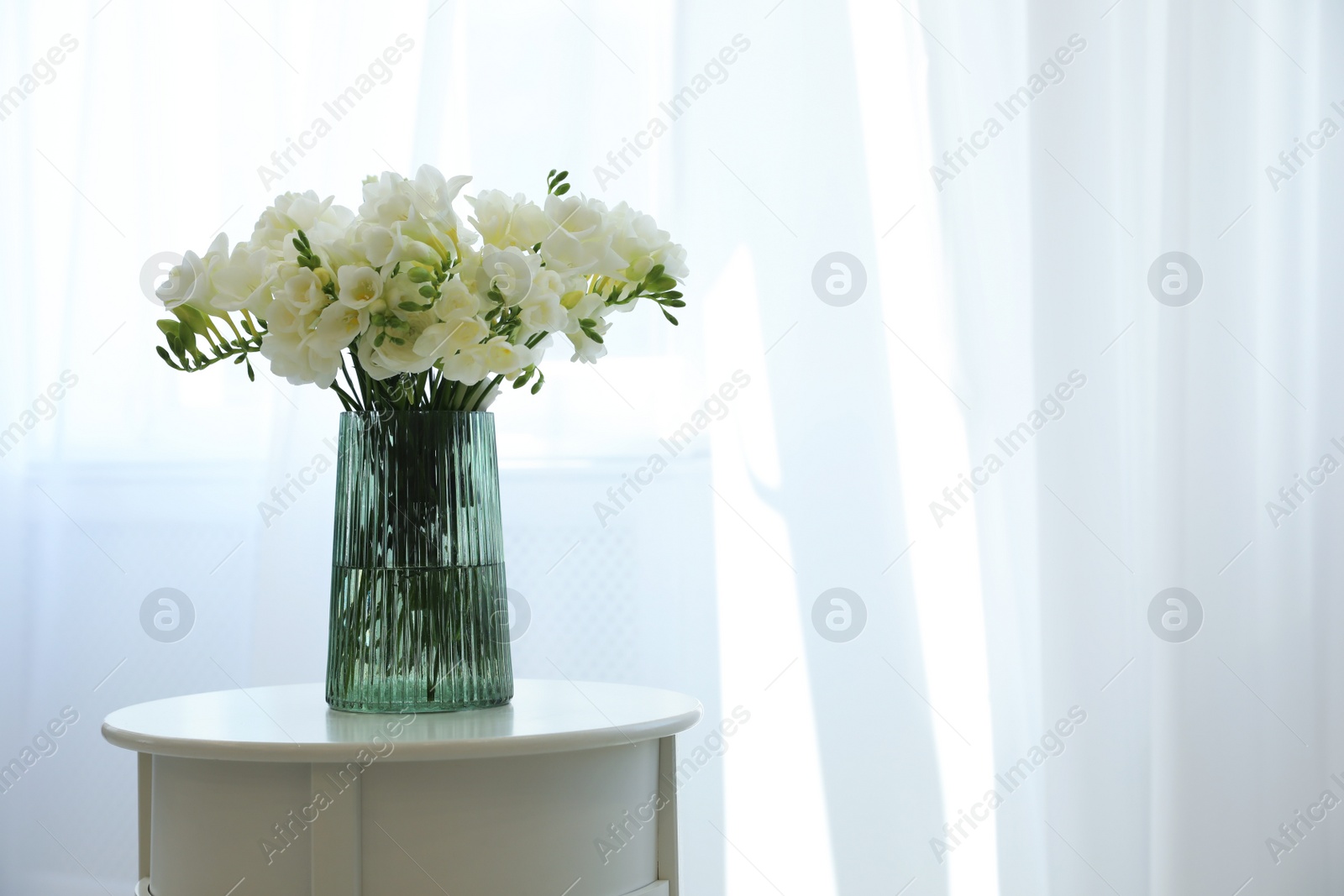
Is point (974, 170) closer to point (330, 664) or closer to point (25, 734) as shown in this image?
point (330, 664)

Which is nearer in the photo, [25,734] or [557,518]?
[557,518]

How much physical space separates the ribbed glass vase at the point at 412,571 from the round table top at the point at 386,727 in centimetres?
3

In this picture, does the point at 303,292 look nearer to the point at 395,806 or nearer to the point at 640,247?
the point at 640,247

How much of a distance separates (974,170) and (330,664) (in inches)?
47.1

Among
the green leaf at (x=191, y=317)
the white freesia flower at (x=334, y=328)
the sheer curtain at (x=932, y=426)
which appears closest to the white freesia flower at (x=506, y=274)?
the white freesia flower at (x=334, y=328)

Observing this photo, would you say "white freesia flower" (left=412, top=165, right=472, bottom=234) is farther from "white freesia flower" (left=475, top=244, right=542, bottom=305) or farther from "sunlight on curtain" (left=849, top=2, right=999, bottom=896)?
"sunlight on curtain" (left=849, top=2, right=999, bottom=896)

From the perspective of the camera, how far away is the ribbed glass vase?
40.9 inches

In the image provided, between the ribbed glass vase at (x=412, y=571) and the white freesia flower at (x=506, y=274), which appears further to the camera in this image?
the ribbed glass vase at (x=412, y=571)

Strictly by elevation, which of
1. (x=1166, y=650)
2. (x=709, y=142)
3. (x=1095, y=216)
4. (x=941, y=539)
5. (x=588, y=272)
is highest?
(x=709, y=142)

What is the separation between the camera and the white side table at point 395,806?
0.90 metres

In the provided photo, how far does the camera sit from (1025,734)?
168 cm

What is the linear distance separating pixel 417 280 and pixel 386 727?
39cm

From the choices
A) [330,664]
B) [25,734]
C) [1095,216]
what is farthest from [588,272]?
[25,734]

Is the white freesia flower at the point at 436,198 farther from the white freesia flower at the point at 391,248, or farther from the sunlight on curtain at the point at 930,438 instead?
the sunlight on curtain at the point at 930,438
